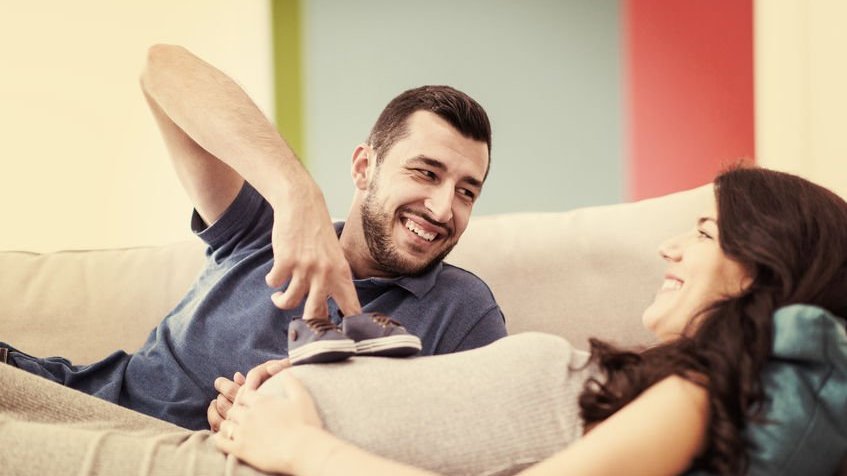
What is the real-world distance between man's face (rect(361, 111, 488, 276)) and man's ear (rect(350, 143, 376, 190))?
10 cm

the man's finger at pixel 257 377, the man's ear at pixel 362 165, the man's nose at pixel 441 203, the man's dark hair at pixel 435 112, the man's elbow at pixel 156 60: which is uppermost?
the man's elbow at pixel 156 60

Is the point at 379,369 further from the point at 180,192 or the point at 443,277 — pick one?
the point at 180,192

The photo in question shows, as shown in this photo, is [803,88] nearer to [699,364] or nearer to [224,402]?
[699,364]

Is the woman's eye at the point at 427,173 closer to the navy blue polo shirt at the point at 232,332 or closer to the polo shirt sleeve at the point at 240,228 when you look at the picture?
the navy blue polo shirt at the point at 232,332

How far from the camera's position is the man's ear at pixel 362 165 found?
1741mm

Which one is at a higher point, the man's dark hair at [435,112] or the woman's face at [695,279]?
the man's dark hair at [435,112]

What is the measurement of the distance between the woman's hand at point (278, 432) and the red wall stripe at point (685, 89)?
1.99 meters

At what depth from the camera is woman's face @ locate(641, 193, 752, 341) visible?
3.51 feet

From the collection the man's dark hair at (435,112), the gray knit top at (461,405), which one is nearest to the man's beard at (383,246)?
the man's dark hair at (435,112)

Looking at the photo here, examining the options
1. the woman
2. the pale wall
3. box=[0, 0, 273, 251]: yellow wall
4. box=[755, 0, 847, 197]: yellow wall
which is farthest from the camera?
box=[0, 0, 273, 251]: yellow wall

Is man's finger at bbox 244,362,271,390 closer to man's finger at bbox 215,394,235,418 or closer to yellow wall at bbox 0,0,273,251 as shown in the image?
man's finger at bbox 215,394,235,418

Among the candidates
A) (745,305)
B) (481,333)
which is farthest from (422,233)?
(745,305)

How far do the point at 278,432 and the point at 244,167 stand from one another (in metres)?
0.55

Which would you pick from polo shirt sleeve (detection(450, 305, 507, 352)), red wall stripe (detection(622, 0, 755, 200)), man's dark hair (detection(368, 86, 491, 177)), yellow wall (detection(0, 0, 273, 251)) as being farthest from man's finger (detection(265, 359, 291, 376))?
yellow wall (detection(0, 0, 273, 251))
